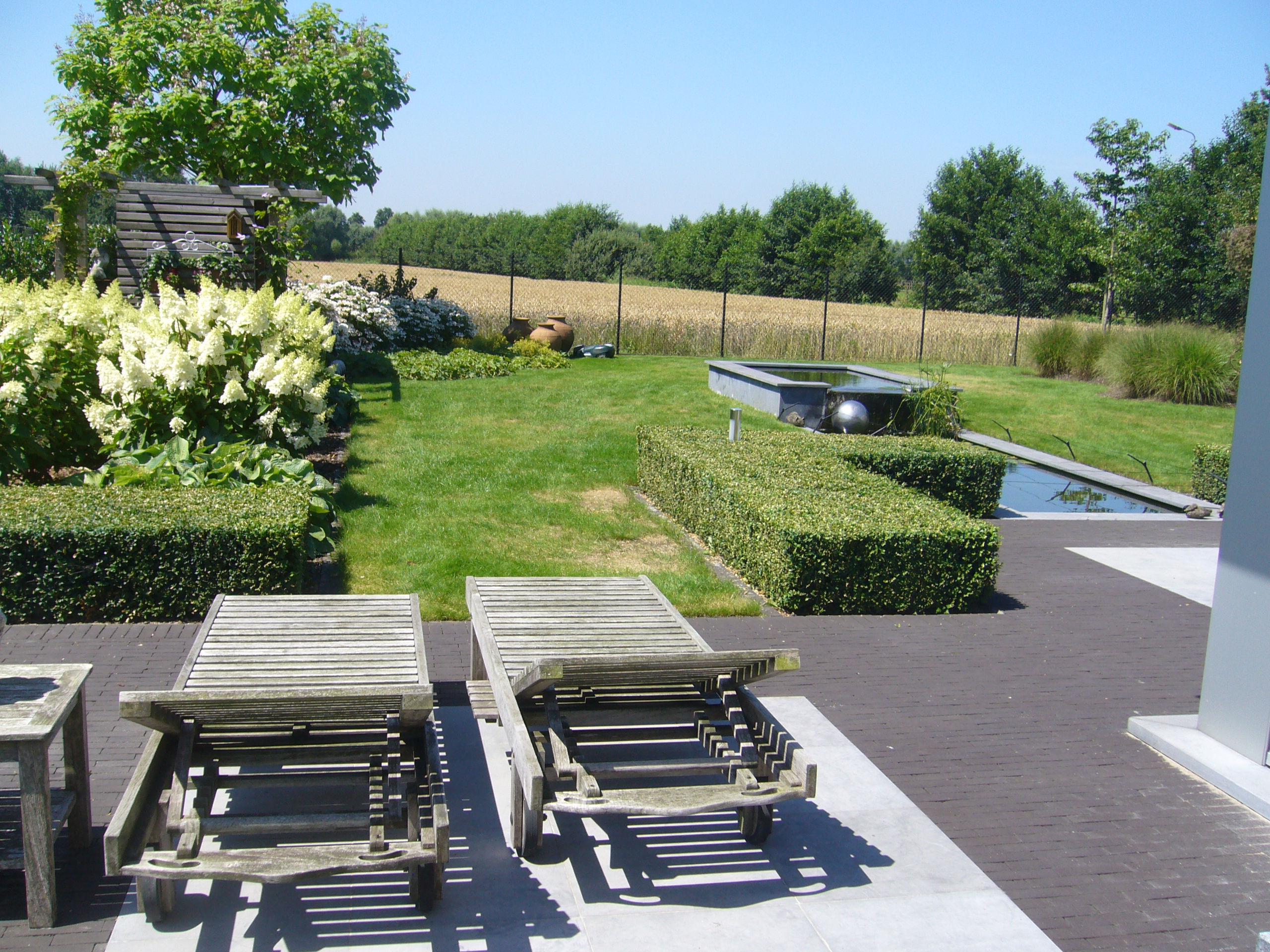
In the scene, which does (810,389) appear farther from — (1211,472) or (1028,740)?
(1028,740)

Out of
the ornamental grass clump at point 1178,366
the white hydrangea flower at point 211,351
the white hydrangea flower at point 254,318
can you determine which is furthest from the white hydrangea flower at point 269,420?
the ornamental grass clump at point 1178,366

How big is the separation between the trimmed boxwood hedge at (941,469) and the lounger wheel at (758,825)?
21.7 ft

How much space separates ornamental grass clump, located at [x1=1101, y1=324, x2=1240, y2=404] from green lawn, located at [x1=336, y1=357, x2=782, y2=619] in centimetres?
908

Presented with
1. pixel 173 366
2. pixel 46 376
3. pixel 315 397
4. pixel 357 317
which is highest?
pixel 357 317

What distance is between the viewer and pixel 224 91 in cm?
2127

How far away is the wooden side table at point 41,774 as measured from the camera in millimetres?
3191

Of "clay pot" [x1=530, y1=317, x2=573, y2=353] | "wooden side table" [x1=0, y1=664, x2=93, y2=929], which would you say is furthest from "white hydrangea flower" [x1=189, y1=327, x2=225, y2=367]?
"clay pot" [x1=530, y1=317, x2=573, y2=353]

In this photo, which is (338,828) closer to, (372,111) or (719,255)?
(372,111)

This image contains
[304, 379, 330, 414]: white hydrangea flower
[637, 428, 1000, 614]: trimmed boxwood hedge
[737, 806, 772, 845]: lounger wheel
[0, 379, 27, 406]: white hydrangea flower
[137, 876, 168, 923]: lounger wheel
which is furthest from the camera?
[304, 379, 330, 414]: white hydrangea flower

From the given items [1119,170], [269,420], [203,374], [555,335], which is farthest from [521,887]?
[1119,170]

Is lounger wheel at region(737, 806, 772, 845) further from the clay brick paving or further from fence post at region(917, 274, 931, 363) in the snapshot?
fence post at region(917, 274, 931, 363)

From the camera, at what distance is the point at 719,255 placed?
214ft

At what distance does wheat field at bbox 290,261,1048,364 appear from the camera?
24.4 meters

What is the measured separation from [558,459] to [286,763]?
27.7ft
